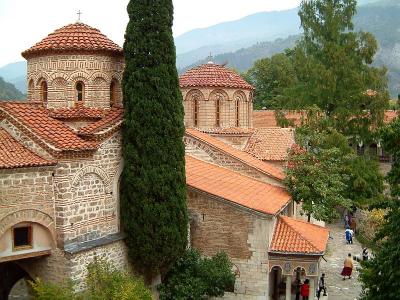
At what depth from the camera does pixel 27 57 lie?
14398 millimetres

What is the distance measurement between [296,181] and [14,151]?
11.5 metres

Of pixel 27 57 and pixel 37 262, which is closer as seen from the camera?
pixel 37 262

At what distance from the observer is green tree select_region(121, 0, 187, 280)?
44.0 feet

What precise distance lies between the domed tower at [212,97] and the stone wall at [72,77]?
8764 millimetres

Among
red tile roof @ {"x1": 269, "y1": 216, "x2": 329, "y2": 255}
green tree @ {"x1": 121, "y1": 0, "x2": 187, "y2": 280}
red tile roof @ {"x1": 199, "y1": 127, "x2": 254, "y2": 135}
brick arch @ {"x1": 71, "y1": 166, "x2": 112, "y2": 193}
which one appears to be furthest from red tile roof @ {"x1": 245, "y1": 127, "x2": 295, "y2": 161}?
brick arch @ {"x1": 71, "y1": 166, "x2": 112, "y2": 193}

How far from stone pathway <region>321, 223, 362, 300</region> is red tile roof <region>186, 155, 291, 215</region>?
3682 millimetres

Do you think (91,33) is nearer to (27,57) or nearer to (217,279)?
(27,57)

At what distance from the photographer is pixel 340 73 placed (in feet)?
90.5

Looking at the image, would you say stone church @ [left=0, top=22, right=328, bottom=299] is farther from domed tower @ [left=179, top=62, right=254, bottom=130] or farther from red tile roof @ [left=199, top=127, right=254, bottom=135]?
domed tower @ [left=179, top=62, right=254, bottom=130]

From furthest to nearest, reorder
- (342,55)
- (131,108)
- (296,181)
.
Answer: (342,55) < (296,181) < (131,108)

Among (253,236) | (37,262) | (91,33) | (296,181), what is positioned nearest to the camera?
(37,262)

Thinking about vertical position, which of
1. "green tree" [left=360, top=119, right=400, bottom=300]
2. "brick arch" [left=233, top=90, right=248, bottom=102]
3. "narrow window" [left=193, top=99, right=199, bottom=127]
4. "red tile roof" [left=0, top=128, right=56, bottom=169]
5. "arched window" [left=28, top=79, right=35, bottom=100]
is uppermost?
"arched window" [left=28, top=79, right=35, bottom=100]

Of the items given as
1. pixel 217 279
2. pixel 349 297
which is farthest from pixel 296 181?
pixel 217 279

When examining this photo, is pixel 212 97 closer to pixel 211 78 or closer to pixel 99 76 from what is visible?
pixel 211 78
